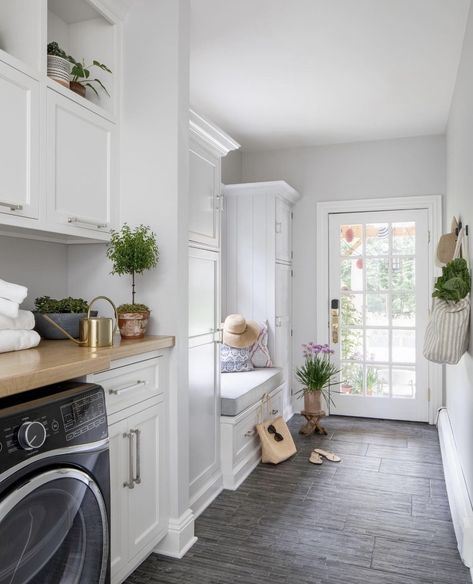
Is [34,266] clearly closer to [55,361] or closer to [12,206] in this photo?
[12,206]

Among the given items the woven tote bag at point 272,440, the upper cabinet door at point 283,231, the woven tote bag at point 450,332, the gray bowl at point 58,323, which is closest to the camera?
Result: the gray bowl at point 58,323

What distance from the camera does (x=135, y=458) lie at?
1993 mm

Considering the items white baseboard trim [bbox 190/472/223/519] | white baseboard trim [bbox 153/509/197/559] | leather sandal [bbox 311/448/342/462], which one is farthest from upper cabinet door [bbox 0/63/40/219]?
leather sandal [bbox 311/448/342/462]

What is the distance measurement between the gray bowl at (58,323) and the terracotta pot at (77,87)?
37.2 inches

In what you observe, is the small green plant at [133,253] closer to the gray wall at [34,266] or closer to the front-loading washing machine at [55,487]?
the gray wall at [34,266]

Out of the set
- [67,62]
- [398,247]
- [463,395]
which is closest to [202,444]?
[463,395]

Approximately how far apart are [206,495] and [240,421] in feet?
1.72

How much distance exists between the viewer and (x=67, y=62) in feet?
6.82

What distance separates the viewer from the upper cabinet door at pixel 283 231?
450 cm

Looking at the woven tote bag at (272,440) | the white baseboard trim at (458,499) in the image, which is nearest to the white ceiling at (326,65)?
the woven tote bag at (272,440)

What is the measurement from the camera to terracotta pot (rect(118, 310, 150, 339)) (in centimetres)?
219

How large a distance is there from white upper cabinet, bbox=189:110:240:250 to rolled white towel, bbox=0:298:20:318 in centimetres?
106

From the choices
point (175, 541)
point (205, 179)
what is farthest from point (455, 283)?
point (175, 541)

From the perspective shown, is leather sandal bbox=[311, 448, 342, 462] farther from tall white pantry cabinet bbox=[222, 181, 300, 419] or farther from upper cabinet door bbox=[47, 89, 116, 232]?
upper cabinet door bbox=[47, 89, 116, 232]
